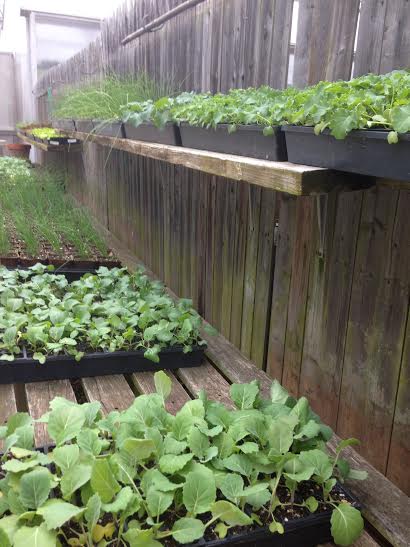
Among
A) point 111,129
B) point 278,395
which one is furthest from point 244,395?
point 111,129

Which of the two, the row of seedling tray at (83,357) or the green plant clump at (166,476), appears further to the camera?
the row of seedling tray at (83,357)

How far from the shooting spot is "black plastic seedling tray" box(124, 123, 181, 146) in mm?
2150

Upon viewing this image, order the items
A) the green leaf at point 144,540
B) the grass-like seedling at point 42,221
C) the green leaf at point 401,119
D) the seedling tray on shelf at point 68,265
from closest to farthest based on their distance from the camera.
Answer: the green leaf at point 401,119
the green leaf at point 144,540
the seedling tray on shelf at point 68,265
the grass-like seedling at point 42,221

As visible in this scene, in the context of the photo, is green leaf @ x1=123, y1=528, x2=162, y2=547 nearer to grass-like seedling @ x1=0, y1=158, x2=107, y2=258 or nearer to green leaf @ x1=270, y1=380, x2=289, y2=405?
green leaf @ x1=270, y1=380, x2=289, y2=405

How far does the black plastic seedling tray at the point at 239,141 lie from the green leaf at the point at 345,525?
2.98ft

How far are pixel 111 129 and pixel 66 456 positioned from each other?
2176 mm

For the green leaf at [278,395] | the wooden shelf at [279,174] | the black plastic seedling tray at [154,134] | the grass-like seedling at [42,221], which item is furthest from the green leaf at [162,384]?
the grass-like seedling at [42,221]

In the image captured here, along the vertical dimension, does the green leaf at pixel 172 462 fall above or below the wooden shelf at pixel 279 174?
below

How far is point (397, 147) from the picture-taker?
95cm

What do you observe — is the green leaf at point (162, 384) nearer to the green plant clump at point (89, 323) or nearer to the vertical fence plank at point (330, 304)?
the green plant clump at point (89, 323)

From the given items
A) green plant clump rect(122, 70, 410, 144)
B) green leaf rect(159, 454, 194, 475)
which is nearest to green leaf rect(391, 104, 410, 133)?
green plant clump rect(122, 70, 410, 144)

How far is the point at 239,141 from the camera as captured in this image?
162 cm

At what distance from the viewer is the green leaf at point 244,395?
1619 mm

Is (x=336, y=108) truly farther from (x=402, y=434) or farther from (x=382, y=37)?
(x=402, y=434)
